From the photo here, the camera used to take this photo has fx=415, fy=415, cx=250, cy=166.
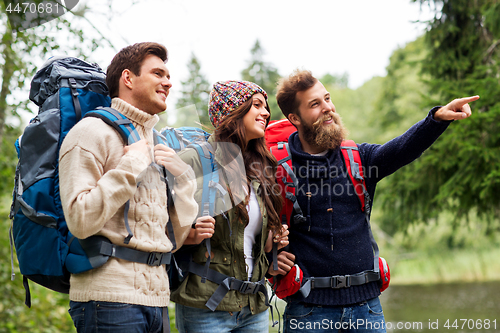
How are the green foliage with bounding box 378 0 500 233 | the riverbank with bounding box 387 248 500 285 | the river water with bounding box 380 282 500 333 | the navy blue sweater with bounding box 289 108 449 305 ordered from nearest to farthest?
→ the navy blue sweater with bounding box 289 108 449 305
the green foliage with bounding box 378 0 500 233
the river water with bounding box 380 282 500 333
the riverbank with bounding box 387 248 500 285

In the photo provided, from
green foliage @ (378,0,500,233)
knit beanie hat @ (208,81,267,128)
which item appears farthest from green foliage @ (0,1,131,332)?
green foliage @ (378,0,500,233)

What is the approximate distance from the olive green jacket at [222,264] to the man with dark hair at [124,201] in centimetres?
21

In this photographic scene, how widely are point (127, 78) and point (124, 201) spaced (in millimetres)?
726

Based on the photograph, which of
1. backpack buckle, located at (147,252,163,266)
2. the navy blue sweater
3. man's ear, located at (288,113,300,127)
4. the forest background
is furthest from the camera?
the forest background

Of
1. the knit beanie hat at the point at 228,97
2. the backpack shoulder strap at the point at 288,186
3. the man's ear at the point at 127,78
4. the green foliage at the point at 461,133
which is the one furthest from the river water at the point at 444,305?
the man's ear at the point at 127,78

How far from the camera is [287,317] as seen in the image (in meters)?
2.82

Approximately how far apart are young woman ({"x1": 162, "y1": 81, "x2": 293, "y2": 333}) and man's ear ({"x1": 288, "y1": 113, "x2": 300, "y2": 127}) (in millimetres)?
416

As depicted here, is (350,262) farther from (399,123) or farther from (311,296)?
(399,123)

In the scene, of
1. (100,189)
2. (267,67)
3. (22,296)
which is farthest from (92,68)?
(267,67)

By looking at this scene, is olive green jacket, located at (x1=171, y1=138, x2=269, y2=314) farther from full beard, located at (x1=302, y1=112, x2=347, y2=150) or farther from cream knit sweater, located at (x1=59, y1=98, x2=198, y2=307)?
full beard, located at (x1=302, y1=112, x2=347, y2=150)

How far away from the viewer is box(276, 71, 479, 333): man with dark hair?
269 centimetres

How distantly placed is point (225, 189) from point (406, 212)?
5664 mm

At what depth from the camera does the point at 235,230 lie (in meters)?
2.44

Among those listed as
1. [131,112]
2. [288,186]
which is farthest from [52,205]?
[288,186]
